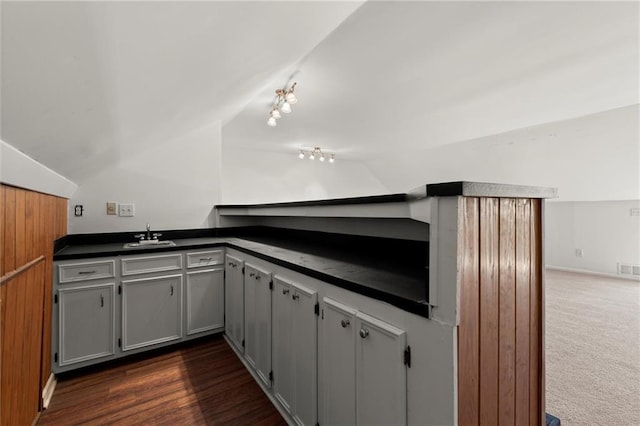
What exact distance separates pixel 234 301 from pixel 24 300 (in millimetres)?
1222

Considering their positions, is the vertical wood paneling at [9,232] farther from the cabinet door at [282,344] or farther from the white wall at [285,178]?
the white wall at [285,178]

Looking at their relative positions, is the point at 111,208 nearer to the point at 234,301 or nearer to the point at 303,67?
the point at 234,301

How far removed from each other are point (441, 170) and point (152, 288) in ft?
16.7

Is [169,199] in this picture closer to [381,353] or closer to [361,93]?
[361,93]

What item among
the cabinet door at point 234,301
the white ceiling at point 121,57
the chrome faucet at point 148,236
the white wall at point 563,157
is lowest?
the cabinet door at point 234,301

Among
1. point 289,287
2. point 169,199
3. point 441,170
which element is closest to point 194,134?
point 169,199

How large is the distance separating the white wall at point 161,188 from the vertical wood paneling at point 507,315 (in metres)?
2.68

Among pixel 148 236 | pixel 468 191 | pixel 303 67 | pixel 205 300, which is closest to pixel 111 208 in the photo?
pixel 148 236

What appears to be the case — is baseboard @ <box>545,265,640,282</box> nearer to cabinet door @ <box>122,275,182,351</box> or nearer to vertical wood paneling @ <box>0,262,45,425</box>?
cabinet door @ <box>122,275,182,351</box>

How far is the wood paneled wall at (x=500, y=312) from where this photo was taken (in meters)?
0.80

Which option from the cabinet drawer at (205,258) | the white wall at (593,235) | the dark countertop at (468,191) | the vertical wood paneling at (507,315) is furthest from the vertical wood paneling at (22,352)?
the white wall at (593,235)

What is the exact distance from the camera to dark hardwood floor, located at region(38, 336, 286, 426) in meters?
1.60

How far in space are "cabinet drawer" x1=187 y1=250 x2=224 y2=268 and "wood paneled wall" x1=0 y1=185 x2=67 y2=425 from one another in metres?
0.87

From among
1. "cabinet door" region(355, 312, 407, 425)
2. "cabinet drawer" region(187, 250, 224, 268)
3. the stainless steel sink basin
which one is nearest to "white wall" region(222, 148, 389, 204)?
the stainless steel sink basin
